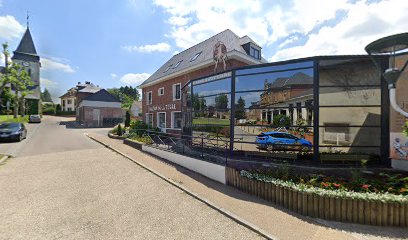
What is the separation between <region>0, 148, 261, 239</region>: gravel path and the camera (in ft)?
12.5

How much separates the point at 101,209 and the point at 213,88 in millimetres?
6857

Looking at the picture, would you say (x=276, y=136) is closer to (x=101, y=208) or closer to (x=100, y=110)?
(x=101, y=208)

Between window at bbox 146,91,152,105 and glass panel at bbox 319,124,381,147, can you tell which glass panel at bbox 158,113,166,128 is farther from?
glass panel at bbox 319,124,381,147

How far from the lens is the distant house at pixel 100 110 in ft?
114

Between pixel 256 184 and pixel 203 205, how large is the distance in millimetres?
1621

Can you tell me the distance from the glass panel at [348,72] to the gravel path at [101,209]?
5862 millimetres

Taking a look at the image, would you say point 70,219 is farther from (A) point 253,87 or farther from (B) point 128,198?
(A) point 253,87

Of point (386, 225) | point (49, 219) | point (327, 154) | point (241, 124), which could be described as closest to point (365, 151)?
point (327, 154)

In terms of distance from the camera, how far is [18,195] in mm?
5477

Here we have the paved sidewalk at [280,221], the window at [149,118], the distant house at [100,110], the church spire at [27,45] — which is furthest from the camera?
the church spire at [27,45]

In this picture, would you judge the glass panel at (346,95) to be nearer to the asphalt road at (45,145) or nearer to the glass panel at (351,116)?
the glass panel at (351,116)

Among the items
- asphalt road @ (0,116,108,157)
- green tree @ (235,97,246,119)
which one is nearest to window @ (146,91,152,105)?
asphalt road @ (0,116,108,157)

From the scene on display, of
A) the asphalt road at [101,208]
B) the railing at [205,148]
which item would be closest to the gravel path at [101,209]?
the asphalt road at [101,208]

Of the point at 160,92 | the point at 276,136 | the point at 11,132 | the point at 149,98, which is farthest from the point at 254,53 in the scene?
the point at 11,132
